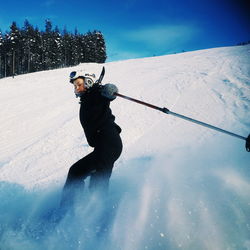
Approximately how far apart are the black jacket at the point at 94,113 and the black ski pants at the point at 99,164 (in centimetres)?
7

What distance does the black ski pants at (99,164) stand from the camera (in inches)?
118

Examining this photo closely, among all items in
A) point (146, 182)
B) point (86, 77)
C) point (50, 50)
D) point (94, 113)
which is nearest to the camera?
point (94, 113)

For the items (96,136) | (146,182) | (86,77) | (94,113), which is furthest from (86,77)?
(146,182)

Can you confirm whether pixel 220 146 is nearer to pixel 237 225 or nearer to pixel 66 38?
pixel 237 225

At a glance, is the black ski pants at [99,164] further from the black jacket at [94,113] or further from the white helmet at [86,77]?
the white helmet at [86,77]

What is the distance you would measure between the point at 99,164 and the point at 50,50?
6085 centimetres

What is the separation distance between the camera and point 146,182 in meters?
4.15

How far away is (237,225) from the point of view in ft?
9.16

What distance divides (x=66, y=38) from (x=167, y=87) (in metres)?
57.6

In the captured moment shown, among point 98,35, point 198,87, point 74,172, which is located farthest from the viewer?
point 98,35

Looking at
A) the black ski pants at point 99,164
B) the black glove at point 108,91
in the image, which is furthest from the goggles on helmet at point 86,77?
the black ski pants at point 99,164

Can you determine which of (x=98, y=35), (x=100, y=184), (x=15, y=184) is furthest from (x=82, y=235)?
(x=98, y=35)

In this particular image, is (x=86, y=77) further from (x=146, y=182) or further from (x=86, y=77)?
(x=146, y=182)

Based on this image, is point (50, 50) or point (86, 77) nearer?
point (86, 77)
